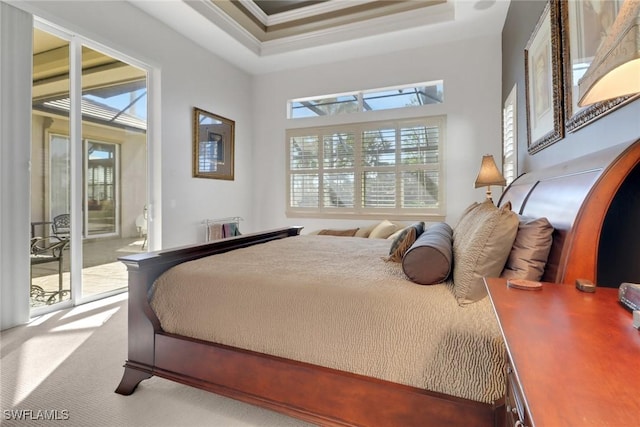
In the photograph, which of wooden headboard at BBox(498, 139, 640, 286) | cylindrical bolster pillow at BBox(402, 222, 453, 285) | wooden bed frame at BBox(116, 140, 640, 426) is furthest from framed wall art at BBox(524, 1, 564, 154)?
cylindrical bolster pillow at BBox(402, 222, 453, 285)

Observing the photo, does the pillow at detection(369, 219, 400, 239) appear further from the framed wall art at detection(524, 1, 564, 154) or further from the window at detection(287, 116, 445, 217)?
the framed wall art at detection(524, 1, 564, 154)

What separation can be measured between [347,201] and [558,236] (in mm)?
4023

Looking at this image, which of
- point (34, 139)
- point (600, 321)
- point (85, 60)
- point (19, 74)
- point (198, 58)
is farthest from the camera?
point (198, 58)

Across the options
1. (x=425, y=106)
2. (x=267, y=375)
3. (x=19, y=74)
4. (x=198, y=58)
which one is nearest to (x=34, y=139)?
(x=19, y=74)

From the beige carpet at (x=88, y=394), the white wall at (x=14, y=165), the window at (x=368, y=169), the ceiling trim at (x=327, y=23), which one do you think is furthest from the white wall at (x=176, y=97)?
the beige carpet at (x=88, y=394)

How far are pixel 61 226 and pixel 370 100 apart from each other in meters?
4.26

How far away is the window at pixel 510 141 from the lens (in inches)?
132

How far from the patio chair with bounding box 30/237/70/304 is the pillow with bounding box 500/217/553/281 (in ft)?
12.6

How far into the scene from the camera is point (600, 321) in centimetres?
75

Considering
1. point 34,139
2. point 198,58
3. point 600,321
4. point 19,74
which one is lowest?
point 600,321

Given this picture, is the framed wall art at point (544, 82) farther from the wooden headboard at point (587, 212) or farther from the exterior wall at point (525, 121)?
the wooden headboard at point (587, 212)

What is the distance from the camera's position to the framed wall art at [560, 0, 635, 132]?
4.77 feet

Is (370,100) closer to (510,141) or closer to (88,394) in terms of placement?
(510,141)

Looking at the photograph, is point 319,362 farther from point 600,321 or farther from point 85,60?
point 85,60
